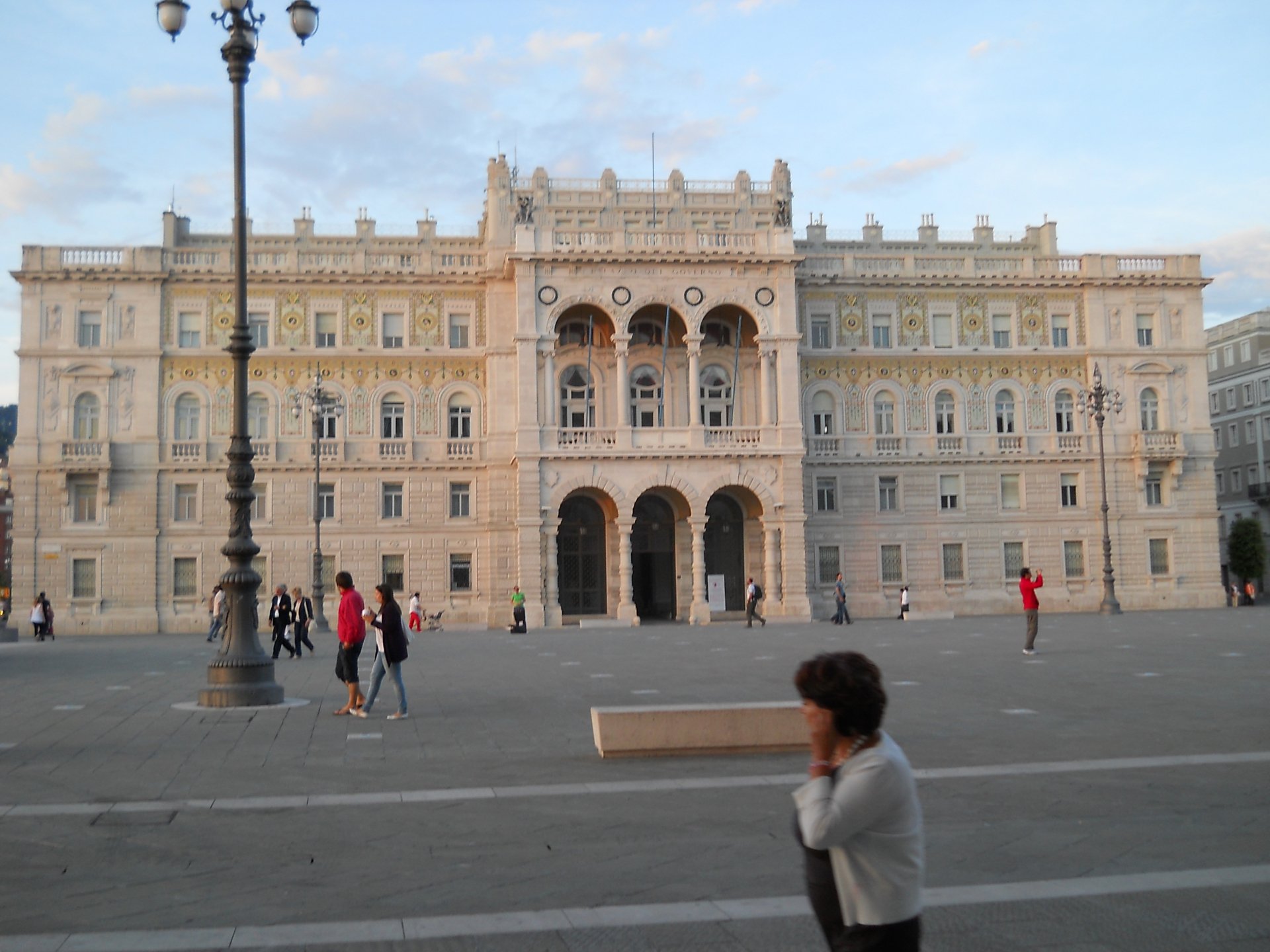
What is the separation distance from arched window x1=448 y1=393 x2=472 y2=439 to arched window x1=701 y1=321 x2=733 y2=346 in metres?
10.1

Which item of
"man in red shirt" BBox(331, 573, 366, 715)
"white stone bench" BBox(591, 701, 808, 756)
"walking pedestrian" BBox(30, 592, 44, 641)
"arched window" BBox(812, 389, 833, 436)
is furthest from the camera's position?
"arched window" BBox(812, 389, 833, 436)

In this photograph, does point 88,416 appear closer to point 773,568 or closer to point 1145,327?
point 773,568

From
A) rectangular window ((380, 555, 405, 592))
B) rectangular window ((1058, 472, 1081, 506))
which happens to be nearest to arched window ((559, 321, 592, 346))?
rectangular window ((380, 555, 405, 592))

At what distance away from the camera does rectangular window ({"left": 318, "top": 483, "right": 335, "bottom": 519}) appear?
48.8 m

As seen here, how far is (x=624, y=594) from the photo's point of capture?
47.1 meters

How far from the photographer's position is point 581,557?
5022cm

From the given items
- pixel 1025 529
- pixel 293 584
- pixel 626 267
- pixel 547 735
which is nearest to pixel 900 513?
pixel 1025 529

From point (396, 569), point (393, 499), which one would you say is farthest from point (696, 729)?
point (393, 499)

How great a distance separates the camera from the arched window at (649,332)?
166ft

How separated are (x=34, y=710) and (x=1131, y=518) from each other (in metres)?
45.7

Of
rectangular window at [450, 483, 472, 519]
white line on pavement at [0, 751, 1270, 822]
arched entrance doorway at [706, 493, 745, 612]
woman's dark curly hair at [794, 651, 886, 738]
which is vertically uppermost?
rectangular window at [450, 483, 472, 519]

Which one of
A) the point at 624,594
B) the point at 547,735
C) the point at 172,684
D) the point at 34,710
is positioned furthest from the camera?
the point at 624,594

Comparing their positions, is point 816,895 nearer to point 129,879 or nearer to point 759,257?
point 129,879

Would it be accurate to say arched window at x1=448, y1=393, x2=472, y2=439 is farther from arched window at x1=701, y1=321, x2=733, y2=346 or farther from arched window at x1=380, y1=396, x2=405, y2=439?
arched window at x1=701, y1=321, x2=733, y2=346
